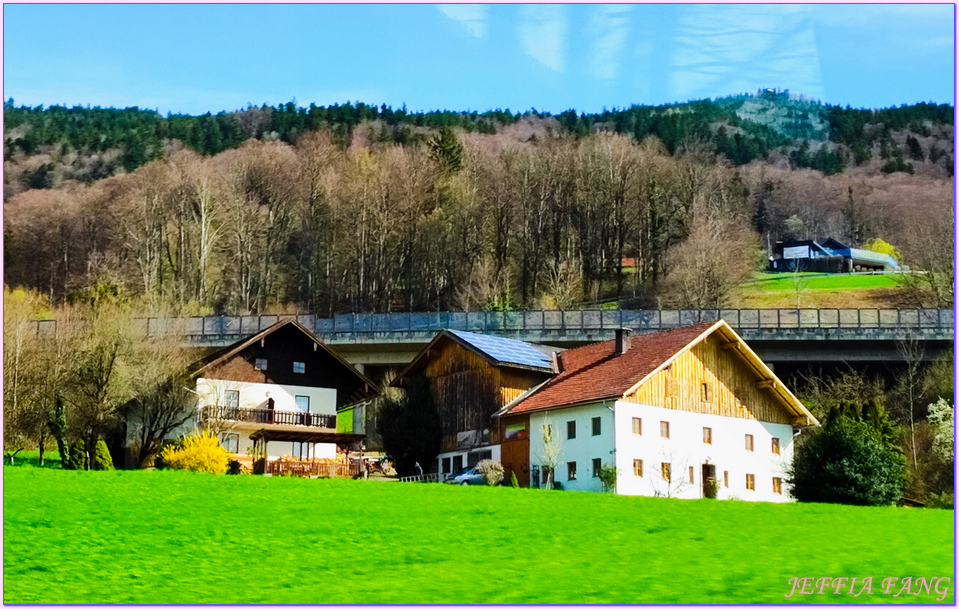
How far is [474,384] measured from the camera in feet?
170

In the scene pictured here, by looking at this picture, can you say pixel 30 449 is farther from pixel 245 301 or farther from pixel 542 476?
pixel 245 301

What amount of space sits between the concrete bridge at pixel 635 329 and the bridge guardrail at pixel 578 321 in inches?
2.3

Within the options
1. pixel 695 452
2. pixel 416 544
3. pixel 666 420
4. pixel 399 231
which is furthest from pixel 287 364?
pixel 399 231

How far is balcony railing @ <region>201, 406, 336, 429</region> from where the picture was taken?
52781mm

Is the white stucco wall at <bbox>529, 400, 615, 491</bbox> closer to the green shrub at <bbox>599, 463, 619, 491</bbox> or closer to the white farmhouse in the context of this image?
the white farmhouse

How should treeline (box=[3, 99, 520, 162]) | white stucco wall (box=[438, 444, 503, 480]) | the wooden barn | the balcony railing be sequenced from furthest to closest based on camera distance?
1. treeline (box=[3, 99, 520, 162])
2. the balcony railing
3. the wooden barn
4. white stucco wall (box=[438, 444, 503, 480])

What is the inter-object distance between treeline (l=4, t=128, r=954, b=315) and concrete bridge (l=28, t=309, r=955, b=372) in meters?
17.1

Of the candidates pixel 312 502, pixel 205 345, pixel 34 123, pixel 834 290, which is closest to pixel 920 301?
pixel 834 290

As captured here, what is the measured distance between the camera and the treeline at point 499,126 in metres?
145

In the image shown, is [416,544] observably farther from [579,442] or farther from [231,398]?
[231,398]

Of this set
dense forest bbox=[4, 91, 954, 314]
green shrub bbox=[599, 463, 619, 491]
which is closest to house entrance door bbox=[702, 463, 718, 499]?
green shrub bbox=[599, 463, 619, 491]

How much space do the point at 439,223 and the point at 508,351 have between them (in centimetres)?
5675

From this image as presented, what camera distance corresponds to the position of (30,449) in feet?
192

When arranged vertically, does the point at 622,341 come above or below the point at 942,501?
above
